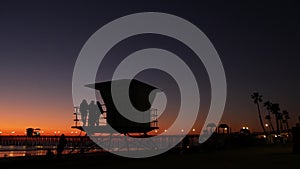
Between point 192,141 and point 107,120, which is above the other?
point 107,120

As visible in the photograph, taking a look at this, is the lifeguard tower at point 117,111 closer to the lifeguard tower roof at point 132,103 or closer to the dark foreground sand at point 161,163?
the lifeguard tower roof at point 132,103

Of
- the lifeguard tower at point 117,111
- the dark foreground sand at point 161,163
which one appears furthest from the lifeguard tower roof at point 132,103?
the dark foreground sand at point 161,163

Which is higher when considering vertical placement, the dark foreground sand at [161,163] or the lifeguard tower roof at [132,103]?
the lifeguard tower roof at [132,103]

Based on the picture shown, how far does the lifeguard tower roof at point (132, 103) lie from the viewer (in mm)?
20047

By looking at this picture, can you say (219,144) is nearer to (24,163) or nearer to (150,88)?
(150,88)

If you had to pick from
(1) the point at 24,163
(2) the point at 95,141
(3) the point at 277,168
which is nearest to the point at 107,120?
(2) the point at 95,141

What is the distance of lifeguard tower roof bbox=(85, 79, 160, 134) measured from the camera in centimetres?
2005

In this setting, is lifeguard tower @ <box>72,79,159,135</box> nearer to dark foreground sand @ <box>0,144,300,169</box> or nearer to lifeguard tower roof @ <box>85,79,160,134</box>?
lifeguard tower roof @ <box>85,79,160,134</box>

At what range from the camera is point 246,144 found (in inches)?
1382

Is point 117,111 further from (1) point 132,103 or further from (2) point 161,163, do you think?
(2) point 161,163

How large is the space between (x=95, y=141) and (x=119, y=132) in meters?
3.40

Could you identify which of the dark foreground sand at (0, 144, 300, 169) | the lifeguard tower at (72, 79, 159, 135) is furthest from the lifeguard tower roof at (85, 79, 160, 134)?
the dark foreground sand at (0, 144, 300, 169)

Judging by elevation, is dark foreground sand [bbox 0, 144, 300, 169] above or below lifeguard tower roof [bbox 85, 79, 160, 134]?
below

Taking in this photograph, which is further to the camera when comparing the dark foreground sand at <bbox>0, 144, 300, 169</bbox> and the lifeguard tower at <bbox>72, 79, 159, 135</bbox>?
the lifeguard tower at <bbox>72, 79, 159, 135</bbox>
